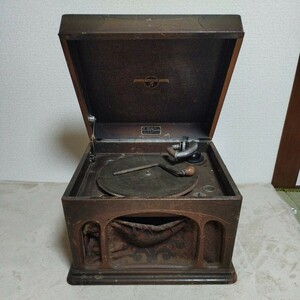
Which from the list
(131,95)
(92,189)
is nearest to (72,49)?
(131,95)

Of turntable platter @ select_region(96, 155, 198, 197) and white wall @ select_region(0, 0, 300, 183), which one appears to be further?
white wall @ select_region(0, 0, 300, 183)

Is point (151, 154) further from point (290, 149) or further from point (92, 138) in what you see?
point (290, 149)

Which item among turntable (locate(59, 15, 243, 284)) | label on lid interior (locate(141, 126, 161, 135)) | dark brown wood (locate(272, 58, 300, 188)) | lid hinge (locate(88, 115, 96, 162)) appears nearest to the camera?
turntable (locate(59, 15, 243, 284))

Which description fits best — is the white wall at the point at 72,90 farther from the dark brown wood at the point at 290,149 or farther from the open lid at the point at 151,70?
the open lid at the point at 151,70

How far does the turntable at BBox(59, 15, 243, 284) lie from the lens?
3.05ft

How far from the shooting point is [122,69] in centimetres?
117

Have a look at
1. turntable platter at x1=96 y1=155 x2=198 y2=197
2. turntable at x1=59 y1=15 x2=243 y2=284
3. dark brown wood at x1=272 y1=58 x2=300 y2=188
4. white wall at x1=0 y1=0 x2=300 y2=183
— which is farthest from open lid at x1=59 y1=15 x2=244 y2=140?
dark brown wood at x1=272 y1=58 x2=300 y2=188

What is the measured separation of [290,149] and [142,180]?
1.06 meters

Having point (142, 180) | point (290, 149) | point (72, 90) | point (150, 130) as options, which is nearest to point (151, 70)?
point (150, 130)

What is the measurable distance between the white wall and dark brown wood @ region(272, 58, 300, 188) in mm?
33

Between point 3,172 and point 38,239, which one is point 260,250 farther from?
point 3,172

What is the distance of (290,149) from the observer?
1.72 m

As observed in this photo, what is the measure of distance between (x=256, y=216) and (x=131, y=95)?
0.86 meters

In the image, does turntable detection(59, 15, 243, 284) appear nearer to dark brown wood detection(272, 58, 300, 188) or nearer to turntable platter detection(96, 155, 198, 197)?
turntable platter detection(96, 155, 198, 197)
